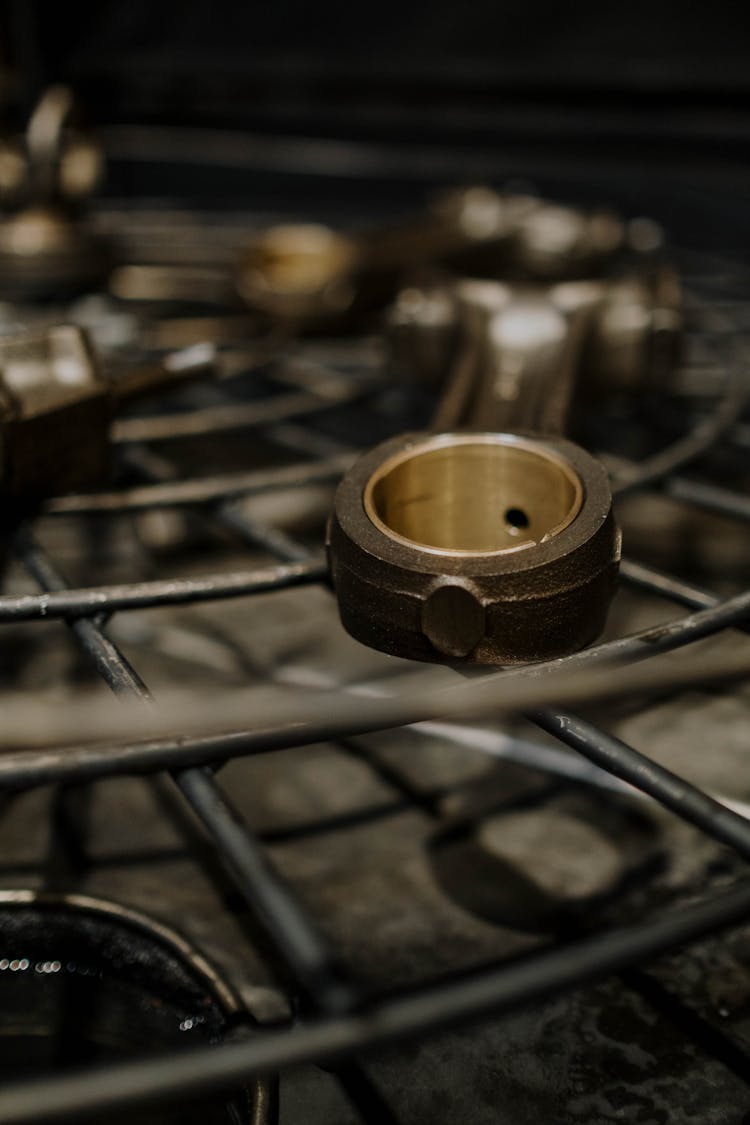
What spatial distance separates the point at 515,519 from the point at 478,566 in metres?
0.13

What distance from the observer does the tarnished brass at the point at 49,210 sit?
3.43 feet

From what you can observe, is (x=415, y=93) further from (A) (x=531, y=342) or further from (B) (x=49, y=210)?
(A) (x=531, y=342)

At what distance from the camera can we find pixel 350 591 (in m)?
0.46

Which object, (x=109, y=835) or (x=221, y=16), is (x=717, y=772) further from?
(x=221, y=16)

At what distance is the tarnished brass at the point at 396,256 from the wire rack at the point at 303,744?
83 mm

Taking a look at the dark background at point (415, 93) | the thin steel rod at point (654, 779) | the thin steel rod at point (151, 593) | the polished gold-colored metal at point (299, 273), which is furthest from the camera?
the dark background at point (415, 93)

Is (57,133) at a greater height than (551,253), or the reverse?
(57,133)

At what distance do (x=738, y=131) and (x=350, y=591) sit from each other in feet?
3.64

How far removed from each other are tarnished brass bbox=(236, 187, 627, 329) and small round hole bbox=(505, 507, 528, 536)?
1.59ft

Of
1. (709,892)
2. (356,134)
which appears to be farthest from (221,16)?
(709,892)

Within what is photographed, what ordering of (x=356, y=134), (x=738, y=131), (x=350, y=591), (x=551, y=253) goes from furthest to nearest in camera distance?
1. (x=356, y=134)
2. (x=738, y=131)
3. (x=551, y=253)
4. (x=350, y=591)

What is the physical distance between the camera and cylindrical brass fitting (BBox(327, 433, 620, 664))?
43 cm

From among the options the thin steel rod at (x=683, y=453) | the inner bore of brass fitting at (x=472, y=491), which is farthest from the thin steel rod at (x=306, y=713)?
the thin steel rod at (x=683, y=453)

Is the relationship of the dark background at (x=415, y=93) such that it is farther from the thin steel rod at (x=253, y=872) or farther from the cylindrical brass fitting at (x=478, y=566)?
the thin steel rod at (x=253, y=872)
